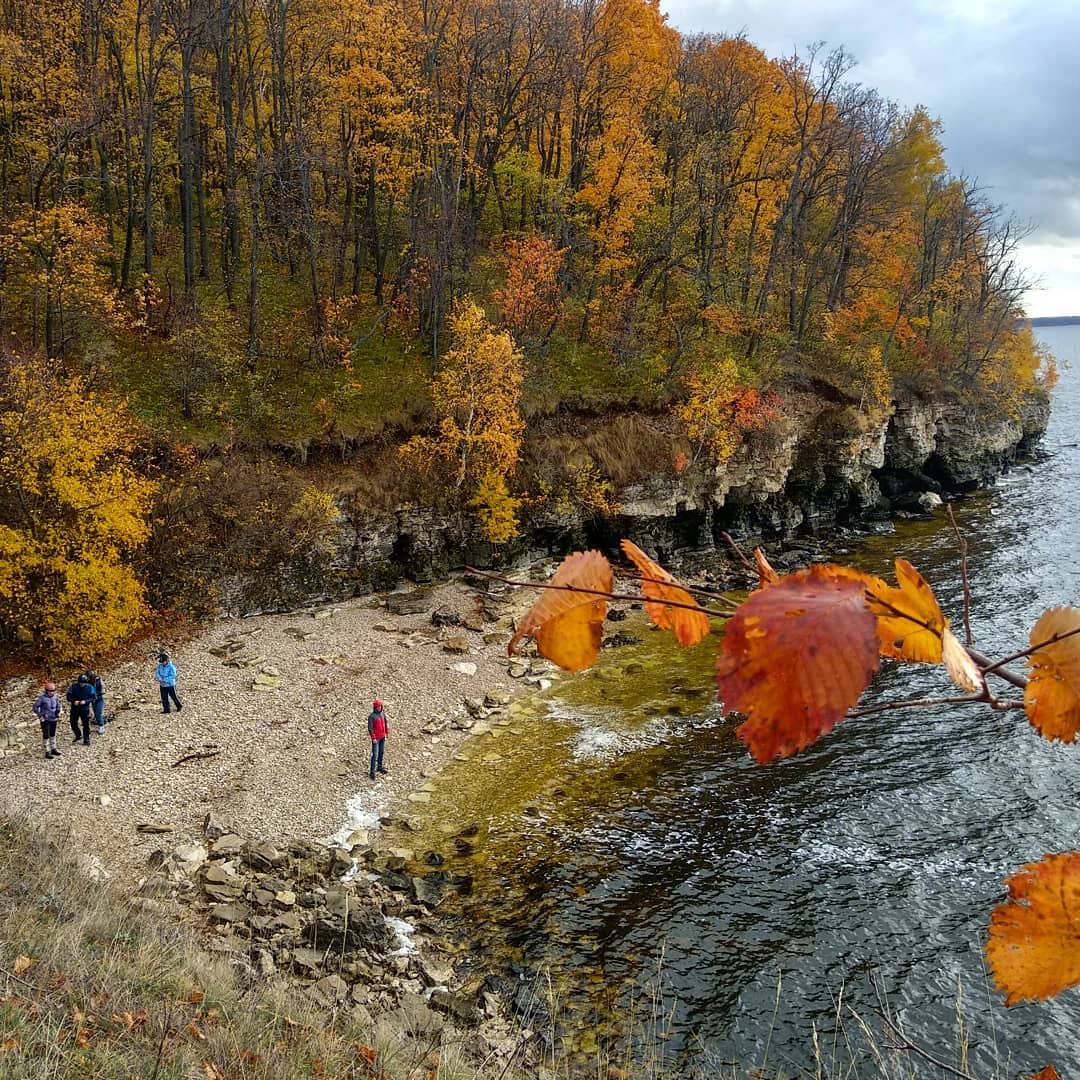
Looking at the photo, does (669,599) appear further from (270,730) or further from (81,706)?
(81,706)

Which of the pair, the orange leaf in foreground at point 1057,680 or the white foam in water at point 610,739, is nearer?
the orange leaf in foreground at point 1057,680

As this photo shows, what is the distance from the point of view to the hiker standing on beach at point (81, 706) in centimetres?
1581

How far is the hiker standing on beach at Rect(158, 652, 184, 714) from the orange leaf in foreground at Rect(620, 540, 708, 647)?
18.3 m

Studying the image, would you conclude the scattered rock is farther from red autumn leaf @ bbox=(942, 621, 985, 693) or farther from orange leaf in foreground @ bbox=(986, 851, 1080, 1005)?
red autumn leaf @ bbox=(942, 621, 985, 693)

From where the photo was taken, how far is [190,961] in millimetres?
8031

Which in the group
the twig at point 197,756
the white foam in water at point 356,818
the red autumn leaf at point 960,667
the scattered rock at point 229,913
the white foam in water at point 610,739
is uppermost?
the red autumn leaf at point 960,667

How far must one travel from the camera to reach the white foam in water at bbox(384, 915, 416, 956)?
11508mm

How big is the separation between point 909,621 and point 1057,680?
522 millimetres

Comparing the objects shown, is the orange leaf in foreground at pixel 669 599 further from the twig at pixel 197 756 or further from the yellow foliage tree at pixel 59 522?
the yellow foliage tree at pixel 59 522

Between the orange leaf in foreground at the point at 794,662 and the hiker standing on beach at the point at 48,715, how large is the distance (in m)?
17.6

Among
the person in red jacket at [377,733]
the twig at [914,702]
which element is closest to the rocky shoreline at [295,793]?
the person in red jacket at [377,733]

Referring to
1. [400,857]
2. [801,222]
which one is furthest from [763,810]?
[801,222]

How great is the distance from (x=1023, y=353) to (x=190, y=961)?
61535 millimetres

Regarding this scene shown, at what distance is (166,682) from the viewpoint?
678 inches
